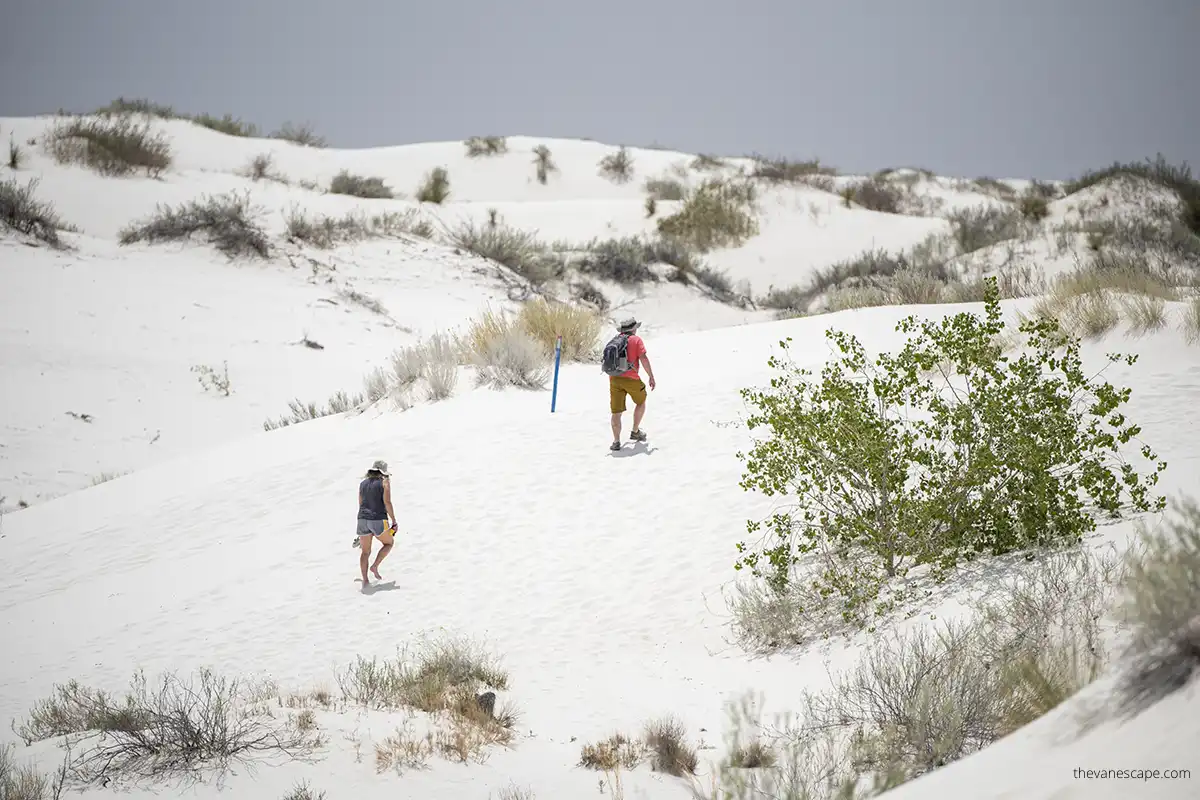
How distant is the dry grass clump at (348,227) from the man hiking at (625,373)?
54.2 ft

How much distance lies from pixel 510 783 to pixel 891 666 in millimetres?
2346

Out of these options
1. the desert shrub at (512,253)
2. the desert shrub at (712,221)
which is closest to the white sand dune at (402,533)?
the desert shrub at (512,253)

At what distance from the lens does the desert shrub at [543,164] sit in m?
45.1

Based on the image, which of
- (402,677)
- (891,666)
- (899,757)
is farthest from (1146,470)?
(402,677)

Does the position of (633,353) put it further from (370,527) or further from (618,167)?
(618,167)

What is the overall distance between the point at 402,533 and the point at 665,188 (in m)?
33.6

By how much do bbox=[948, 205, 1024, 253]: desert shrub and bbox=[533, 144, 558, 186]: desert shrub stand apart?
2123cm

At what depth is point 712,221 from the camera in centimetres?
3284

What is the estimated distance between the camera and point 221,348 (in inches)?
717

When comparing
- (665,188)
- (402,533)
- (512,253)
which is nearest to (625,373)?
(402,533)

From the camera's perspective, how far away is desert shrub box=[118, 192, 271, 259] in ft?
77.5

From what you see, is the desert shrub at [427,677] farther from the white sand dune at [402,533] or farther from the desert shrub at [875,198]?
the desert shrub at [875,198]

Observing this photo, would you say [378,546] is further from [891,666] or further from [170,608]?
[891,666]

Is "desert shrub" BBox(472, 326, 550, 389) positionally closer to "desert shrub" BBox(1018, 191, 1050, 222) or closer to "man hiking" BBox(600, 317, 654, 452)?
"man hiking" BBox(600, 317, 654, 452)
